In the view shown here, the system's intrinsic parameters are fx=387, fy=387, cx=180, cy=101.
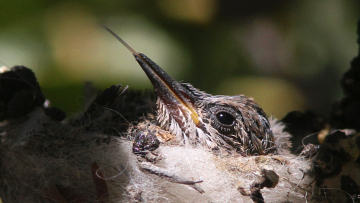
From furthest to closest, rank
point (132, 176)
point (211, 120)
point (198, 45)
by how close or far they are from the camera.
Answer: point (198, 45) < point (211, 120) < point (132, 176)

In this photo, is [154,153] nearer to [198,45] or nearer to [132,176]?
[132,176]

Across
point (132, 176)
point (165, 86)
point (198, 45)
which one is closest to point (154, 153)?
point (132, 176)

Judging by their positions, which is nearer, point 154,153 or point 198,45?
point 154,153

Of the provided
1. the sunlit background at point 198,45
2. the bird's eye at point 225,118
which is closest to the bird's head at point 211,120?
the bird's eye at point 225,118

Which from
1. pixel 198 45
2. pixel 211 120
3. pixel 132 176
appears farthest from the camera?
pixel 198 45

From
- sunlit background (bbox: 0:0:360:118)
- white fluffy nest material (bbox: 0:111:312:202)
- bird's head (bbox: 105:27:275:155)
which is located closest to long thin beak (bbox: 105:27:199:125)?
bird's head (bbox: 105:27:275:155)

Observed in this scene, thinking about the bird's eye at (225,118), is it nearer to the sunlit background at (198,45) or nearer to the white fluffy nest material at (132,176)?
the white fluffy nest material at (132,176)

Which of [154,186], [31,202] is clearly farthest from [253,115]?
[31,202]
